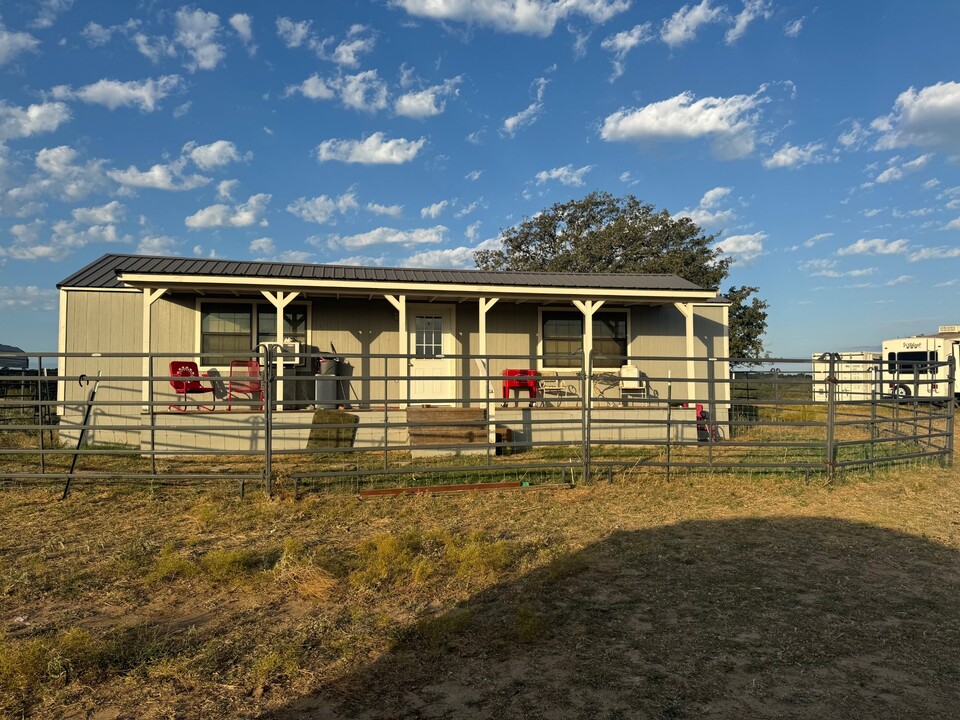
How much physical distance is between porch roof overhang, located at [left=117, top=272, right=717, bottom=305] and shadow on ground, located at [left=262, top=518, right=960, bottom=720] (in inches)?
286

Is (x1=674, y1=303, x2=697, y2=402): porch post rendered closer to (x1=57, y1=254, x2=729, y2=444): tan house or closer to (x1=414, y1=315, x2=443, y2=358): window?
(x1=57, y1=254, x2=729, y2=444): tan house

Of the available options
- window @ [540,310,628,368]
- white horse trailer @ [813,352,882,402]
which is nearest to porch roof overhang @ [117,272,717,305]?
window @ [540,310,628,368]

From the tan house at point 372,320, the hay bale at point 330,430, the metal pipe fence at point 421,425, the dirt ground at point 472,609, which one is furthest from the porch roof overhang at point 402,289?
the dirt ground at point 472,609

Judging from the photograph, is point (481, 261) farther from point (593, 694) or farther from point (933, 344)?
point (593, 694)

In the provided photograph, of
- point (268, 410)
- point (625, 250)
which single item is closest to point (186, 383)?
point (268, 410)

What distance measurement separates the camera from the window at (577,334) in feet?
43.4

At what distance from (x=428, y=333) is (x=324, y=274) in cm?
252

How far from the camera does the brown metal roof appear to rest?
1138 centimetres

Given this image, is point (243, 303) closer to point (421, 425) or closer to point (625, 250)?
point (421, 425)

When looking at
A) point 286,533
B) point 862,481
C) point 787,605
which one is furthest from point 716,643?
point 862,481

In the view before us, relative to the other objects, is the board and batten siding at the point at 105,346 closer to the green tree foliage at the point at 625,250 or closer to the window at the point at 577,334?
the window at the point at 577,334

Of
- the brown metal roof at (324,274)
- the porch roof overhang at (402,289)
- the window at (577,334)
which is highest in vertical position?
the brown metal roof at (324,274)

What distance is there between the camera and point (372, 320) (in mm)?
12664

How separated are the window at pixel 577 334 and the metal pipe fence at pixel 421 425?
A: 0.28 metres
